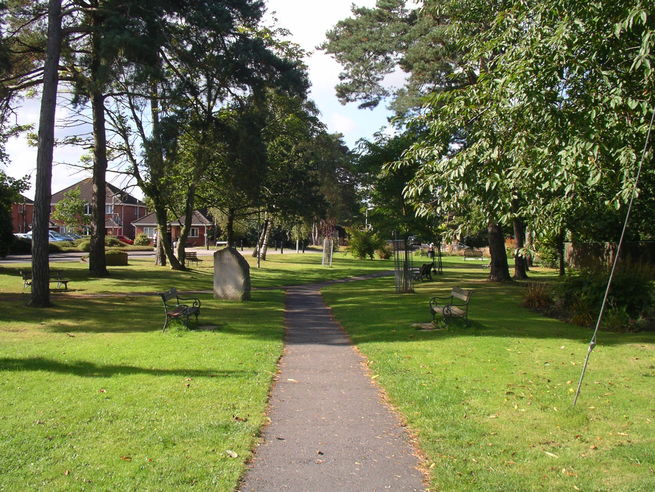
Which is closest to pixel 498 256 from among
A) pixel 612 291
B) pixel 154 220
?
pixel 612 291

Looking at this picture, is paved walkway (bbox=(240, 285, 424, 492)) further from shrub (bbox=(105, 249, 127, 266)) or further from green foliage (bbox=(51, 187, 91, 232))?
green foliage (bbox=(51, 187, 91, 232))

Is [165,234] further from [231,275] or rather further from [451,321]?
[451,321]

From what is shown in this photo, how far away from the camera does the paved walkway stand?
14.9 ft

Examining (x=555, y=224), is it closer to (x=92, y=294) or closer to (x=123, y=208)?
(x=92, y=294)

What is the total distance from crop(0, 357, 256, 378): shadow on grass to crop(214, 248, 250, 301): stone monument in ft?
33.5

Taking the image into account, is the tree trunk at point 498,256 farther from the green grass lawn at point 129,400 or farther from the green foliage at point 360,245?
the green foliage at point 360,245

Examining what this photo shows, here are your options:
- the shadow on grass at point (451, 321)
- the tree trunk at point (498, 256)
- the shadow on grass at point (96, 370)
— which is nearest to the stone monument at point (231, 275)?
the shadow on grass at point (451, 321)

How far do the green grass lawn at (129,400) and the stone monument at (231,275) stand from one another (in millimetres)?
4385

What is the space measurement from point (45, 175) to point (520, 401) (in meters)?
14.4

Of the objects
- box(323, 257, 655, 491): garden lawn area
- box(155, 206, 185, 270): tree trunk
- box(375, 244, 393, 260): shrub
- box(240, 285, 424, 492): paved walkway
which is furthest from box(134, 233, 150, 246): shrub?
box(240, 285, 424, 492): paved walkway

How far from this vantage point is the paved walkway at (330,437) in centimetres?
454

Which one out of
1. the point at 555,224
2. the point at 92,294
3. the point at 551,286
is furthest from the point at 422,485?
the point at 92,294

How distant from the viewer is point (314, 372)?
28.3 feet

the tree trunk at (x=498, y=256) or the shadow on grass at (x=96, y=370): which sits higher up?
the tree trunk at (x=498, y=256)
